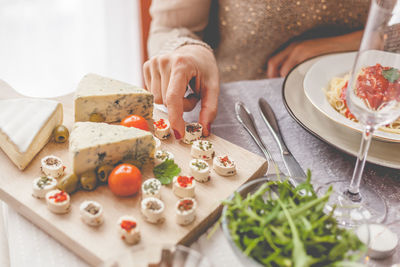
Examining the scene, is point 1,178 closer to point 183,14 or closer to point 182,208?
point 182,208

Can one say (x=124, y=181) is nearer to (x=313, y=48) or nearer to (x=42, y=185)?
(x=42, y=185)

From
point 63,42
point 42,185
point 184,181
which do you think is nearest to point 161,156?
point 184,181

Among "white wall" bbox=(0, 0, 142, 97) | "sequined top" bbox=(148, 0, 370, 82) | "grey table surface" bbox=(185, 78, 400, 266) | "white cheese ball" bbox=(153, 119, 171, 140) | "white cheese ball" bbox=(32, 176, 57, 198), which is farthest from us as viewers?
"white wall" bbox=(0, 0, 142, 97)

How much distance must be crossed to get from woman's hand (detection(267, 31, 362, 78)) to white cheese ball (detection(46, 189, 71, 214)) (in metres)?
1.41

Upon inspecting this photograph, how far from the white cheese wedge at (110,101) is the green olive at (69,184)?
0.39 metres

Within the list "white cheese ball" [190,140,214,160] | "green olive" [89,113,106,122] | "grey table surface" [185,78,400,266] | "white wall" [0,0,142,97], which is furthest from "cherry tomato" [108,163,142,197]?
"white wall" [0,0,142,97]

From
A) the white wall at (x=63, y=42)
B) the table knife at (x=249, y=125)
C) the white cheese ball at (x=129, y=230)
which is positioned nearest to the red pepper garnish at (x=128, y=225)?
the white cheese ball at (x=129, y=230)

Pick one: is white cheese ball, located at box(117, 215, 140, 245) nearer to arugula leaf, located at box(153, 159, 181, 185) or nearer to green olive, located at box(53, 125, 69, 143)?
arugula leaf, located at box(153, 159, 181, 185)

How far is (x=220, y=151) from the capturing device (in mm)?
1417

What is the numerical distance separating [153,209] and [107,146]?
289 mm

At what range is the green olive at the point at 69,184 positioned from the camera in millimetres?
1149

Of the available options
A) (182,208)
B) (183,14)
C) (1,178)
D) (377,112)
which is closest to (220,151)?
(182,208)

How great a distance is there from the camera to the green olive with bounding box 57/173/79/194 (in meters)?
1.15

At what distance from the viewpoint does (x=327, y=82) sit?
1.62 meters
